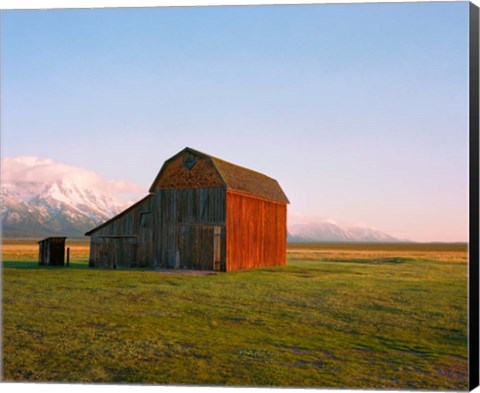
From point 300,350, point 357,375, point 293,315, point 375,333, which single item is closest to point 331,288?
point 293,315

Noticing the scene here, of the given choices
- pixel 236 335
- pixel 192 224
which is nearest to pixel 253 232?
pixel 192 224

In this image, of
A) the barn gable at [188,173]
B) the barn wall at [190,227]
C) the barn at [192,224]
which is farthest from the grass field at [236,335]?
the barn gable at [188,173]

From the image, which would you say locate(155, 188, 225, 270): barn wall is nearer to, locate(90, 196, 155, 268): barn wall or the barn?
the barn

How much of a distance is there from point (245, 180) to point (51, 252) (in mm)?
15019

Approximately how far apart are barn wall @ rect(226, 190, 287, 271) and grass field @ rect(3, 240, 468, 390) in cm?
1046

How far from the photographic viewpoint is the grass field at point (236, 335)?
1446 cm

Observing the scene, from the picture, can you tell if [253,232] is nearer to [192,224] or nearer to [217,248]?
[217,248]

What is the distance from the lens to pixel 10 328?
19109mm

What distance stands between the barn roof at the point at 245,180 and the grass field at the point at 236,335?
12213 mm

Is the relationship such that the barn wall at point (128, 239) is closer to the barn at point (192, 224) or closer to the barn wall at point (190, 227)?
the barn at point (192, 224)

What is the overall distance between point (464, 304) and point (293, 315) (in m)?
8.40

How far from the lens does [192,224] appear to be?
41469 millimetres

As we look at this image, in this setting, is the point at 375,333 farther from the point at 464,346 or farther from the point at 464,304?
the point at 464,304

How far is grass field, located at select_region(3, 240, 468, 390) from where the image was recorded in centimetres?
1446
